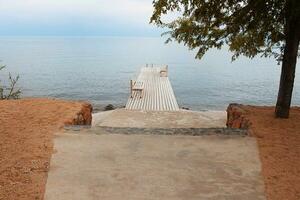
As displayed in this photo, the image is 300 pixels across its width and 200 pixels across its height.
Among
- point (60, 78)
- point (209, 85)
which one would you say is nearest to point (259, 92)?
point (209, 85)

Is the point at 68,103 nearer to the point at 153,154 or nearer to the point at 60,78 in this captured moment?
the point at 153,154

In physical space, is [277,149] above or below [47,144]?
above

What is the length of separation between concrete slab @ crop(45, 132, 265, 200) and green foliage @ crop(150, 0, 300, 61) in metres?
3.17

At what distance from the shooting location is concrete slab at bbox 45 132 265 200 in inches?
251

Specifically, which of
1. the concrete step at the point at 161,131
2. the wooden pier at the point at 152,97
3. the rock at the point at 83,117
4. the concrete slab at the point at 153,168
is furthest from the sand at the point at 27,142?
the wooden pier at the point at 152,97

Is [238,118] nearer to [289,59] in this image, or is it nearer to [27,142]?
[289,59]

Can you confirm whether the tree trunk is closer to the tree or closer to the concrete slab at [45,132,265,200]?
the tree

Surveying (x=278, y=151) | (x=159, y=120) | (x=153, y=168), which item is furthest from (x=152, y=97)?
(x=153, y=168)

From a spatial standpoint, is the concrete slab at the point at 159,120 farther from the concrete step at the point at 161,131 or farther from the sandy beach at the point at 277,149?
the concrete step at the point at 161,131

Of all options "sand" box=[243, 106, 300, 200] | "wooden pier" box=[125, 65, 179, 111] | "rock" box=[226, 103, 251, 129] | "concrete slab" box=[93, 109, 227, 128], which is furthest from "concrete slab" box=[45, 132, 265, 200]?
"wooden pier" box=[125, 65, 179, 111]

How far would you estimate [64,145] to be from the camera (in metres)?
8.31

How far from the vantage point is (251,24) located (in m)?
10.1

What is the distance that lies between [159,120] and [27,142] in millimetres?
9087

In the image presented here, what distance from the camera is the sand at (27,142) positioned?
20.9 ft
